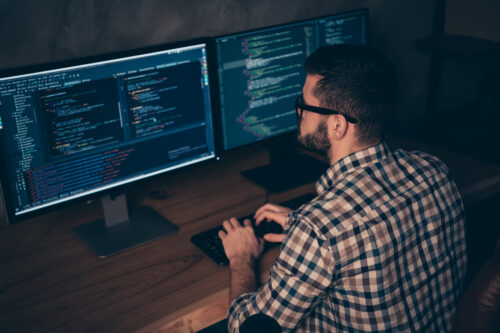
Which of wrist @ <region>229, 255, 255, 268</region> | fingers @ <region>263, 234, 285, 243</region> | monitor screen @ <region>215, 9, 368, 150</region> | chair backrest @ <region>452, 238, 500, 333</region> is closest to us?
chair backrest @ <region>452, 238, 500, 333</region>

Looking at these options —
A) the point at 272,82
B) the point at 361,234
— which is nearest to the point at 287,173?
the point at 272,82

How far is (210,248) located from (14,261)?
1.69 ft

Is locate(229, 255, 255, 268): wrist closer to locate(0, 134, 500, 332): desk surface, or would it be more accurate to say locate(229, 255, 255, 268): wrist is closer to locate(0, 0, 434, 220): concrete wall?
locate(0, 134, 500, 332): desk surface

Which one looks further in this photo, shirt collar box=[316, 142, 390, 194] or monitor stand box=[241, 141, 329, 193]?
monitor stand box=[241, 141, 329, 193]

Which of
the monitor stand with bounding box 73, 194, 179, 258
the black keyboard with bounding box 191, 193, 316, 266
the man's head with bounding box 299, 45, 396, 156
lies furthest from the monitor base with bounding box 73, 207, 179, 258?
the man's head with bounding box 299, 45, 396, 156

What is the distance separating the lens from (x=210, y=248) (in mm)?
1376

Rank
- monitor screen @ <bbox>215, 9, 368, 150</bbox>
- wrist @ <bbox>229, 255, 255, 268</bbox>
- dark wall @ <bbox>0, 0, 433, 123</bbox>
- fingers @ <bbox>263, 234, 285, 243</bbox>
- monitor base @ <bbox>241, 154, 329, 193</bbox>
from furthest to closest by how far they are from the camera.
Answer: monitor base @ <bbox>241, 154, 329, 193</bbox>
monitor screen @ <bbox>215, 9, 368, 150</bbox>
dark wall @ <bbox>0, 0, 433, 123</bbox>
fingers @ <bbox>263, 234, 285, 243</bbox>
wrist @ <bbox>229, 255, 255, 268</bbox>

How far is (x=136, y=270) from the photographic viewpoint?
52.1 inches

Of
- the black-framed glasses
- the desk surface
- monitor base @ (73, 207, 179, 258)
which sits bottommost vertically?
the desk surface

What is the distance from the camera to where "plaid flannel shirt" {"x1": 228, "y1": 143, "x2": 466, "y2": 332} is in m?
1.04

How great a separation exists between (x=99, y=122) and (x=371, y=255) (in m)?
0.76

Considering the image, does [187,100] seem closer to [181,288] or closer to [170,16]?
[170,16]

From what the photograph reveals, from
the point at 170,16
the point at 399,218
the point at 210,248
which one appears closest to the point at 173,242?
the point at 210,248

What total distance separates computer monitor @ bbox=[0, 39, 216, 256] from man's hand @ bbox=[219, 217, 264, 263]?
0.61 ft
